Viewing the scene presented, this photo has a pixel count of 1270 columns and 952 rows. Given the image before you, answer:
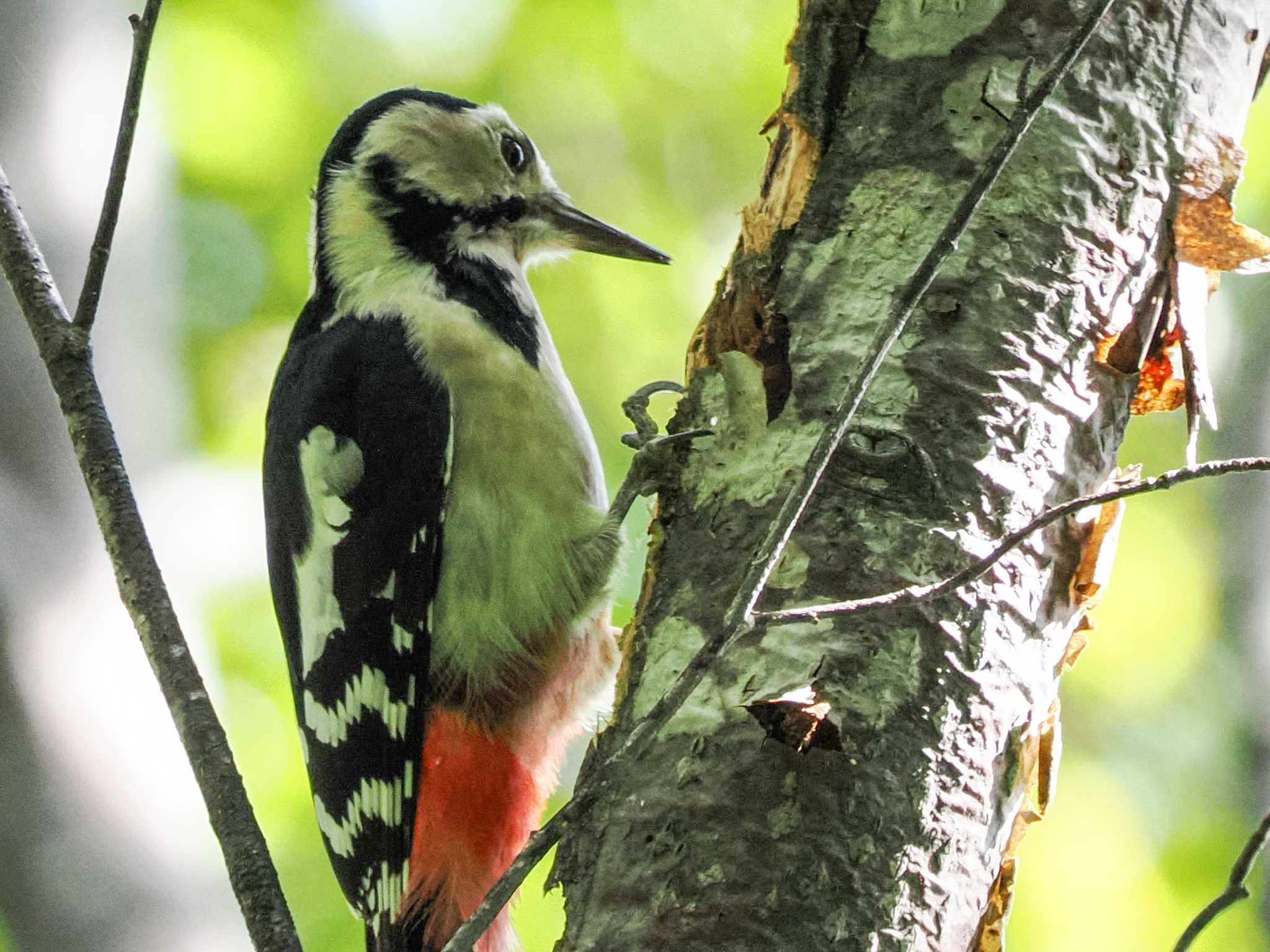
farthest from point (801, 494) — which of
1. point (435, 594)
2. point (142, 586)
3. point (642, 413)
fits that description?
point (435, 594)

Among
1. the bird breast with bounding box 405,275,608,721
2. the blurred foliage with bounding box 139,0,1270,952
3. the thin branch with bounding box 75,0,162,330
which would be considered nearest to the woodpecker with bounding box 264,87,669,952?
the bird breast with bounding box 405,275,608,721

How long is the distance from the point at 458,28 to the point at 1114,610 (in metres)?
2.51

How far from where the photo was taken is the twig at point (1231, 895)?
1.12m

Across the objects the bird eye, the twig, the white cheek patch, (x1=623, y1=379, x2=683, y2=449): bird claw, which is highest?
the bird eye

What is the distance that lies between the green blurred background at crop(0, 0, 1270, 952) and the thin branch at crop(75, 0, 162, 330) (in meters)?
1.85

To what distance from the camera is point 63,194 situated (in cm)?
258

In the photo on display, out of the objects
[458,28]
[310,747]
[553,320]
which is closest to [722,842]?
[310,747]

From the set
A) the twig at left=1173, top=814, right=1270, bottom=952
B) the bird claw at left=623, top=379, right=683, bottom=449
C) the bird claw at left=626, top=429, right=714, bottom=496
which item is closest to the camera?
the twig at left=1173, top=814, right=1270, bottom=952

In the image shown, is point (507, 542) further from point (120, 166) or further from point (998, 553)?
point (998, 553)

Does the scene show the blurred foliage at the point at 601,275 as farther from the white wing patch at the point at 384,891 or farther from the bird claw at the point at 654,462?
the bird claw at the point at 654,462

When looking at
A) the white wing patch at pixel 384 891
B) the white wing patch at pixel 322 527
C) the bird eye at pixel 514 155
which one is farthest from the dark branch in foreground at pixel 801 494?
the bird eye at pixel 514 155

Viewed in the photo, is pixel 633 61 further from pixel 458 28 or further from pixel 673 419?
pixel 673 419

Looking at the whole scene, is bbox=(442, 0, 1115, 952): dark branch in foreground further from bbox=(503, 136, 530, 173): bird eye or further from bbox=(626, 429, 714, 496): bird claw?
bbox=(503, 136, 530, 173): bird eye

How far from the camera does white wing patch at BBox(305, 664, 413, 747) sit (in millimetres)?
2125
